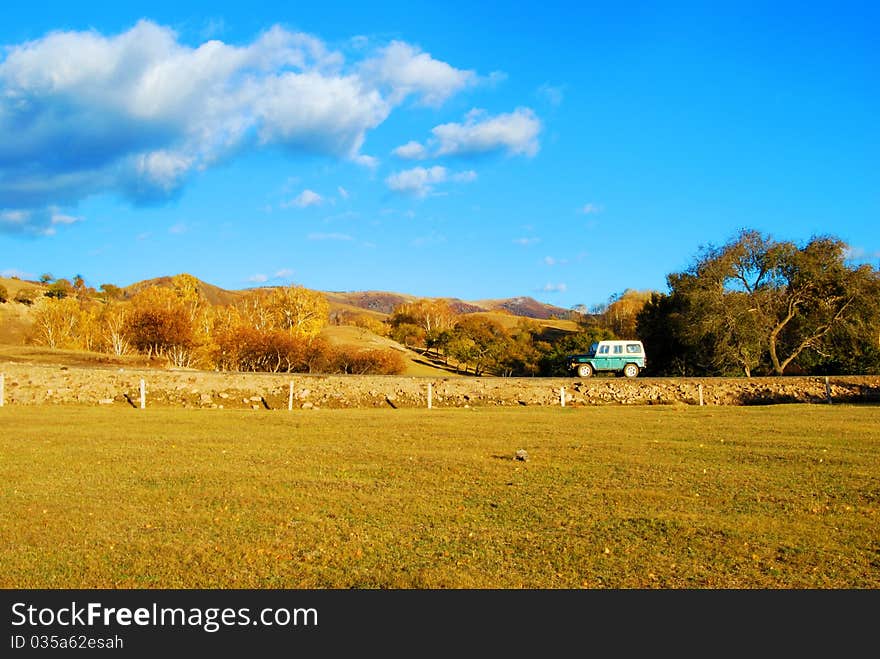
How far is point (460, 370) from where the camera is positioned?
99.5 meters

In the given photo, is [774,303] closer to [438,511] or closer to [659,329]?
[659,329]

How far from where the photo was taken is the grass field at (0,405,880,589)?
7.05 metres

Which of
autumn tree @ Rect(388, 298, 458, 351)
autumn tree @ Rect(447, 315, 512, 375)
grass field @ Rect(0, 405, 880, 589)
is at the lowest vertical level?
grass field @ Rect(0, 405, 880, 589)

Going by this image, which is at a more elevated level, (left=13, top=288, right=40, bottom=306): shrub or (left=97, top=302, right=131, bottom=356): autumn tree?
(left=13, top=288, right=40, bottom=306): shrub

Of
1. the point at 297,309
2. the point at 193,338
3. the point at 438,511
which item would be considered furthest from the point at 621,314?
the point at 438,511

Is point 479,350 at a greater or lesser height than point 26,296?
lesser

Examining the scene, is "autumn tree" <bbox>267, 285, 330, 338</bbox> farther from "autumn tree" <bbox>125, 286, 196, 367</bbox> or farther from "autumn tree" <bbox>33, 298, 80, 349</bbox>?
"autumn tree" <bbox>33, 298, 80, 349</bbox>

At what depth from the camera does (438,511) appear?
9812mm

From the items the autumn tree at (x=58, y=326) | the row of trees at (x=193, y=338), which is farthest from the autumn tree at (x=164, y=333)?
the autumn tree at (x=58, y=326)

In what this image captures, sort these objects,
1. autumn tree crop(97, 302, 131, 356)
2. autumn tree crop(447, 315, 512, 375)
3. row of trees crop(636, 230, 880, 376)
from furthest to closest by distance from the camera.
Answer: autumn tree crop(447, 315, 512, 375) < autumn tree crop(97, 302, 131, 356) < row of trees crop(636, 230, 880, 376)

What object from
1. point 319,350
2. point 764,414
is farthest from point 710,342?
point 319,350

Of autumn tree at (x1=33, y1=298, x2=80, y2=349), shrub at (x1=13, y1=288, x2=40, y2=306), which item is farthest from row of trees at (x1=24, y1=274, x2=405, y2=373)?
shrub at (x1=13, y1=288, x2=40, y2=306)

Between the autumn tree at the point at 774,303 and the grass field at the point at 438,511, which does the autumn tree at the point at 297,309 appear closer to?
the autumn tree at the point at 774,303

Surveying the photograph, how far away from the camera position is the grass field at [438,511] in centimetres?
705
